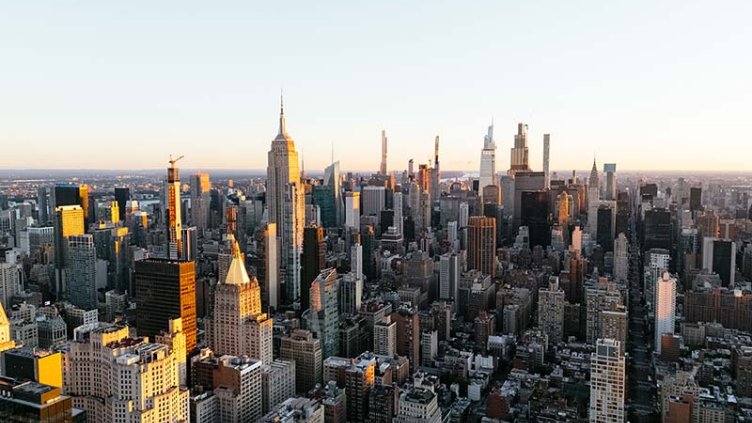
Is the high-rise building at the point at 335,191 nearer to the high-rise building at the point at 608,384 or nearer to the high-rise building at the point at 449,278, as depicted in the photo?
the high-rise building at the point at 449,278

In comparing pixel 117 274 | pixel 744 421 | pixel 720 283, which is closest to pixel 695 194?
pixel 720 283

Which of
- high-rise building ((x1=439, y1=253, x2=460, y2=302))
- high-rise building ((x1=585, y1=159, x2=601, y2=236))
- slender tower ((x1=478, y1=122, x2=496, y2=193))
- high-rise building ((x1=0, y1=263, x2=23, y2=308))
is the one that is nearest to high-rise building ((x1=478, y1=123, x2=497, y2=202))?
slender tower ((x1=478, y1=122, x2=496, y2=193))

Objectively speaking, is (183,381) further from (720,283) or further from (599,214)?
(599,214)

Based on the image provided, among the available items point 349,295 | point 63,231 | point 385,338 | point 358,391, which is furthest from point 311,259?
point 63,231

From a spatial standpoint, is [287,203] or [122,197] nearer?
[287,203]

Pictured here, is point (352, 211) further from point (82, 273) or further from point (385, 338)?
point (385, 338)

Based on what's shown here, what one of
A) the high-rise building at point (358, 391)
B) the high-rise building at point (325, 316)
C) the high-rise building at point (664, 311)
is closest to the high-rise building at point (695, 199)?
the high-rise building at point (664, 311)
